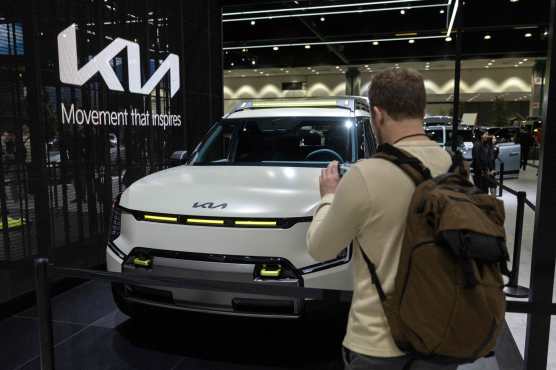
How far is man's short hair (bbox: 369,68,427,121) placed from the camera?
4.59 ft

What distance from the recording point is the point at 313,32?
15.0 meters

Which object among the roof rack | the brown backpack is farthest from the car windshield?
the brown backpack

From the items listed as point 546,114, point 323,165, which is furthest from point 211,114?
point 546,114

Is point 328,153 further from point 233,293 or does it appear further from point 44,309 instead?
point 44,309

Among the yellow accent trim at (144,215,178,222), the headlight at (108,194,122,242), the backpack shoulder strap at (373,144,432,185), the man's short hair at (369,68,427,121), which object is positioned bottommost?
the headlight at (108,194,122,242)

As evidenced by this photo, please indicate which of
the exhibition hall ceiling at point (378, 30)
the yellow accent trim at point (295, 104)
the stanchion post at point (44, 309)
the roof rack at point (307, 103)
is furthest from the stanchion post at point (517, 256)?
the exhibition hall ceiling at point (378, 30)

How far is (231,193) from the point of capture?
10.4 ft

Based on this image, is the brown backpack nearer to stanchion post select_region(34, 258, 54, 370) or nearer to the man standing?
the man standing

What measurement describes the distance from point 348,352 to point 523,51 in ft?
54.5

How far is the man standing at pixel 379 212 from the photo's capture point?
137 cm

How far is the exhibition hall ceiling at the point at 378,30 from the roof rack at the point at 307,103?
10.0 ft

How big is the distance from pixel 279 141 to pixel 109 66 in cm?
253

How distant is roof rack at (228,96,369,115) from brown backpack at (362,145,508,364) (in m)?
3.26

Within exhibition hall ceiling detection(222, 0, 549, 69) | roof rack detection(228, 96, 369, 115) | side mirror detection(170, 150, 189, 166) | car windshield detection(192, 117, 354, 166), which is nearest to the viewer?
car windshield detection(192, 117, 354, 166)
